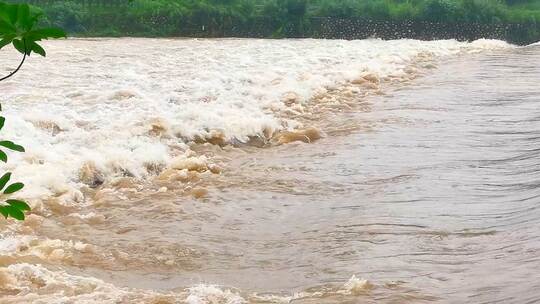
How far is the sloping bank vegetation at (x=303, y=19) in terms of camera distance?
1293 inches

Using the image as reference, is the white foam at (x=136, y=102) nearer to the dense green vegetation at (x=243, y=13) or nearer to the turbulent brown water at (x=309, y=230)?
the turbulent brown water at (x=309, y=230)

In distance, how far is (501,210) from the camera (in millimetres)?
4922

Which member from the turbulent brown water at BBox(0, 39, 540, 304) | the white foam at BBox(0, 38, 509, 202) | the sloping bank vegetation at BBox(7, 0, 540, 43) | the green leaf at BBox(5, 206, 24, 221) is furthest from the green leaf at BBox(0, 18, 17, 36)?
the sloping bank vegetation at BBox(7, 0, 540, 43)

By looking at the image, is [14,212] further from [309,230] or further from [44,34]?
[309,230]

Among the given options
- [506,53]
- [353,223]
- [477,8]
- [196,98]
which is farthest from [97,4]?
[353,223]

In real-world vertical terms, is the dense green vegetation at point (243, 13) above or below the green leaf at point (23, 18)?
below

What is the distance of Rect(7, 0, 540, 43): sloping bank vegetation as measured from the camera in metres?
32.8

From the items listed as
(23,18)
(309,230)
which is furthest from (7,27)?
(309,230)

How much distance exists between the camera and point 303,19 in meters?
33.8

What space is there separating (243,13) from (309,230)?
3000cm

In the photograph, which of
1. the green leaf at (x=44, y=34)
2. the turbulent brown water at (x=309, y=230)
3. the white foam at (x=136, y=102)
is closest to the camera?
the green leaf at (x=44, y=34)

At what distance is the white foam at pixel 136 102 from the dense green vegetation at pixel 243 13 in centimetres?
1658

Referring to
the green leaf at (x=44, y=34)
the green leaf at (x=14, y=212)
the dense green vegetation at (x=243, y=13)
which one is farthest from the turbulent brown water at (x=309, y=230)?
the dense green vegetation at (x=243, y=13)

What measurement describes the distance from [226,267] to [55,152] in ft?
7.93
